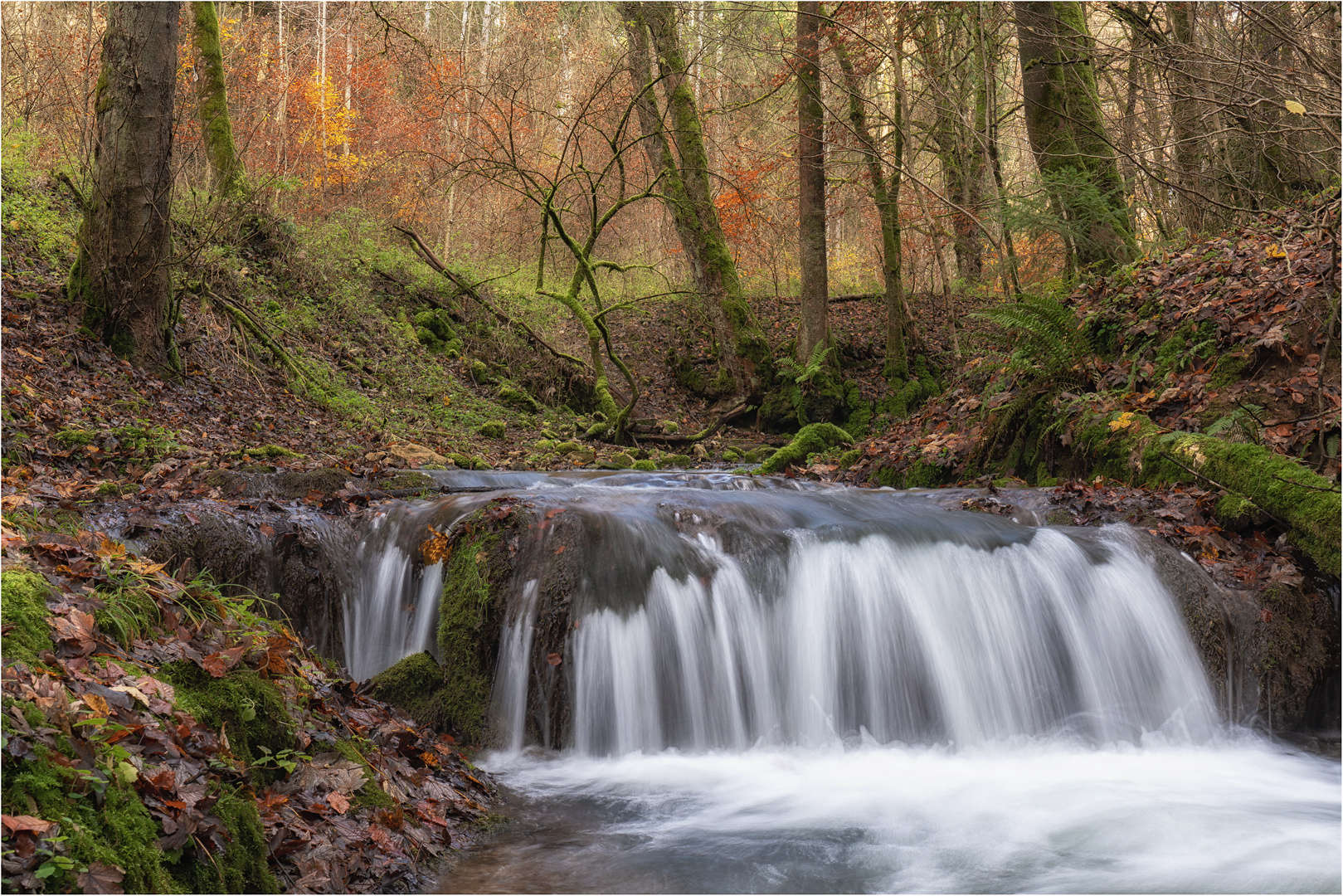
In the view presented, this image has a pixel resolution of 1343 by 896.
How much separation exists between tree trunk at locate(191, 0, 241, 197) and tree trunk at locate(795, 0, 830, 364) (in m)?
9.11

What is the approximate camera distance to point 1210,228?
10.5m

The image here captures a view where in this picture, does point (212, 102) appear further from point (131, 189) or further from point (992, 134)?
point (992, 134)

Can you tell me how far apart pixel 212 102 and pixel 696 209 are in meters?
8.14

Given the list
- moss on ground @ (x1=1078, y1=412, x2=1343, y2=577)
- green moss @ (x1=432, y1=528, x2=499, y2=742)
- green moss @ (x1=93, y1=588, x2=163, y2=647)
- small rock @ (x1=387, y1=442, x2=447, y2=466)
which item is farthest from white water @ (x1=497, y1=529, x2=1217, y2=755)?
small rock @ (x1=387, y1=442, x2=447, y2=466)

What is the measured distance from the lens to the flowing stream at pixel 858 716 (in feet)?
13.3

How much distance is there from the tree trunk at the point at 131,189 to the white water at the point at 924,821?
7.14 meters

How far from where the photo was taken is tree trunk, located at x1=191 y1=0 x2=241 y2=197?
14023 mm

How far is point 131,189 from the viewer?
8984 mm

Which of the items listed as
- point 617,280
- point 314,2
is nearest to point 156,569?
point 617,280

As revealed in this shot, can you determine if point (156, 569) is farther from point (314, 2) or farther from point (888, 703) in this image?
point (314, 2)

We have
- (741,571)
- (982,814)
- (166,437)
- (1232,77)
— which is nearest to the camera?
(982,814)

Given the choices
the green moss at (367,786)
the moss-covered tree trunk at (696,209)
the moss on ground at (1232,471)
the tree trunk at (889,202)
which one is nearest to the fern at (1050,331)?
the moss on ground at (1232,471)

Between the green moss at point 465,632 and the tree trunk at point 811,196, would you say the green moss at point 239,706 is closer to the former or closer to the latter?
the green moss at point 465,632

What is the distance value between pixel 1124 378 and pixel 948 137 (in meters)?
9.30
